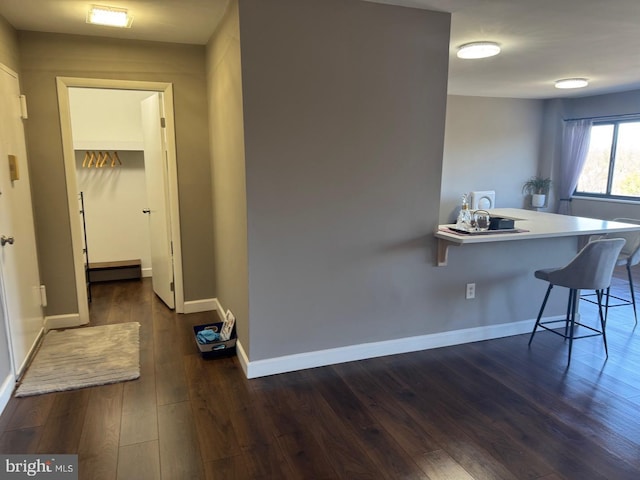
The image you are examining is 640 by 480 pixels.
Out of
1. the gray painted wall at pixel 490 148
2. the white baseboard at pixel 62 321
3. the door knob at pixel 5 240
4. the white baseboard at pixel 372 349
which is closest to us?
the door knob at pixel 5 240

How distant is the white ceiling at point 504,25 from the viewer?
9.03 ft

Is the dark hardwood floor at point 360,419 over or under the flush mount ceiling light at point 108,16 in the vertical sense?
under

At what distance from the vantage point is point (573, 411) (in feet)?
8.30

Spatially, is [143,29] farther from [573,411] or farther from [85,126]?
[573,411]

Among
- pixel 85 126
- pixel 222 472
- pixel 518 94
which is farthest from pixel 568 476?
pixel 518 94

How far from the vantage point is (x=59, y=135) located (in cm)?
349

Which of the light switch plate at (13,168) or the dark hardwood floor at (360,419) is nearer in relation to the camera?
the dark hardwood floor at (360,419)

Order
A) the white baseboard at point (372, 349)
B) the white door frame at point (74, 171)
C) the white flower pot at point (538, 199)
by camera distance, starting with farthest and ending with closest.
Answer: the white flower pot at point (538, 199), the white door frame at point (74, 171), the white baseboard at point (372, 349)

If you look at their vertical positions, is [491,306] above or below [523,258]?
below

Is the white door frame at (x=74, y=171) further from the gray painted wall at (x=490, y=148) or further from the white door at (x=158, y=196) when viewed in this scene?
the gray painted wall at (x=490, y=148)

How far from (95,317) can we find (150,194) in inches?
51.1

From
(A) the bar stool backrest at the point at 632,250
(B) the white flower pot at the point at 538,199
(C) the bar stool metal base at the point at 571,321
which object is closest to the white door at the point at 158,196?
(C) the bar stool metal base at the point at 571,321

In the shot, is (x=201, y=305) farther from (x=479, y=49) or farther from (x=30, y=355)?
(x=479, y=49)

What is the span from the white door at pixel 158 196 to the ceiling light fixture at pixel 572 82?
15.4 feet
